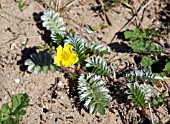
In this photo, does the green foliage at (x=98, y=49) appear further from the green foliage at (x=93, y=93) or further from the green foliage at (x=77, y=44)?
the green foliage at (x=93, y=93)

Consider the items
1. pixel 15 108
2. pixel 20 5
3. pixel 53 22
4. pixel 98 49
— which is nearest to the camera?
pixel 15 108

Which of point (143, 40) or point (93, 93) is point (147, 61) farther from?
point (93, 93)

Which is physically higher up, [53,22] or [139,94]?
[53,22]

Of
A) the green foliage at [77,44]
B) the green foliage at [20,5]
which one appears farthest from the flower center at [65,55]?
the green foliage at [20,5]

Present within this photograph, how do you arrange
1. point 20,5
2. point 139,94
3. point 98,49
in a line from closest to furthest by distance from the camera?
point 139,94 → point 98,49 → point 20,5

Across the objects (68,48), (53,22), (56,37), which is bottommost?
(68,48)

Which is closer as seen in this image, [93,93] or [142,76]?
[93,93]

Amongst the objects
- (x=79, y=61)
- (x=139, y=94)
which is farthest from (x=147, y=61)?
(x=79, y=61)
